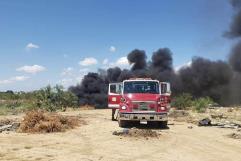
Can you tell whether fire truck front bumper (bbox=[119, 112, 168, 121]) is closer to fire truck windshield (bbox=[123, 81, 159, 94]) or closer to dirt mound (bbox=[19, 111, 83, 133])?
fire truck windshield (bbox=[123, 81, 159, 94])

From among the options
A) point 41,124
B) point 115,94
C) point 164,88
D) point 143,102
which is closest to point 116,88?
point 115,94

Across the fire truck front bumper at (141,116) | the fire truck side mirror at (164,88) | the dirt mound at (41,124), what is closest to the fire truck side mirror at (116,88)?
the fire truck front bumper at (141,116)

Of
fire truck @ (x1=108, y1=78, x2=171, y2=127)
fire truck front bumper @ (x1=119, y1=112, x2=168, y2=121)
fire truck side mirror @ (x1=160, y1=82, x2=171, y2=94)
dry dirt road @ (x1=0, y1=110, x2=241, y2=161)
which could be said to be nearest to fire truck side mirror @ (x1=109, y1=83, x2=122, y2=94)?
fire truck @ (x1=108, y1=78, x2=171, y2=127)

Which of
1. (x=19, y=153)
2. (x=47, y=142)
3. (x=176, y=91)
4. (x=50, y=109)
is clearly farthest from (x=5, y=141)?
(x=176, y=91)

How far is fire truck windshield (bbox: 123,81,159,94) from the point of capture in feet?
70.2

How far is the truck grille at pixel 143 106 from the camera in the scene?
67.6 feet

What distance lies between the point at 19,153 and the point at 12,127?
25.3 feet

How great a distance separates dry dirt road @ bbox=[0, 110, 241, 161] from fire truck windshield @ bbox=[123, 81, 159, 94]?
2869 millimetres

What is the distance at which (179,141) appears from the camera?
16375 millimetres

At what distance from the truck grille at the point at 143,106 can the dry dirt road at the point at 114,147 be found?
5.89ft

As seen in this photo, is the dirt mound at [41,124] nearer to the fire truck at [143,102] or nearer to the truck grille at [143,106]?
the fire truck at [143,102]

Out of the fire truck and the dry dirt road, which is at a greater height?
the fire truck

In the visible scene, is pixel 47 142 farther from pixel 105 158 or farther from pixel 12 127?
pixel 12 127

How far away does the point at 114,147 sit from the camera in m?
14.4
